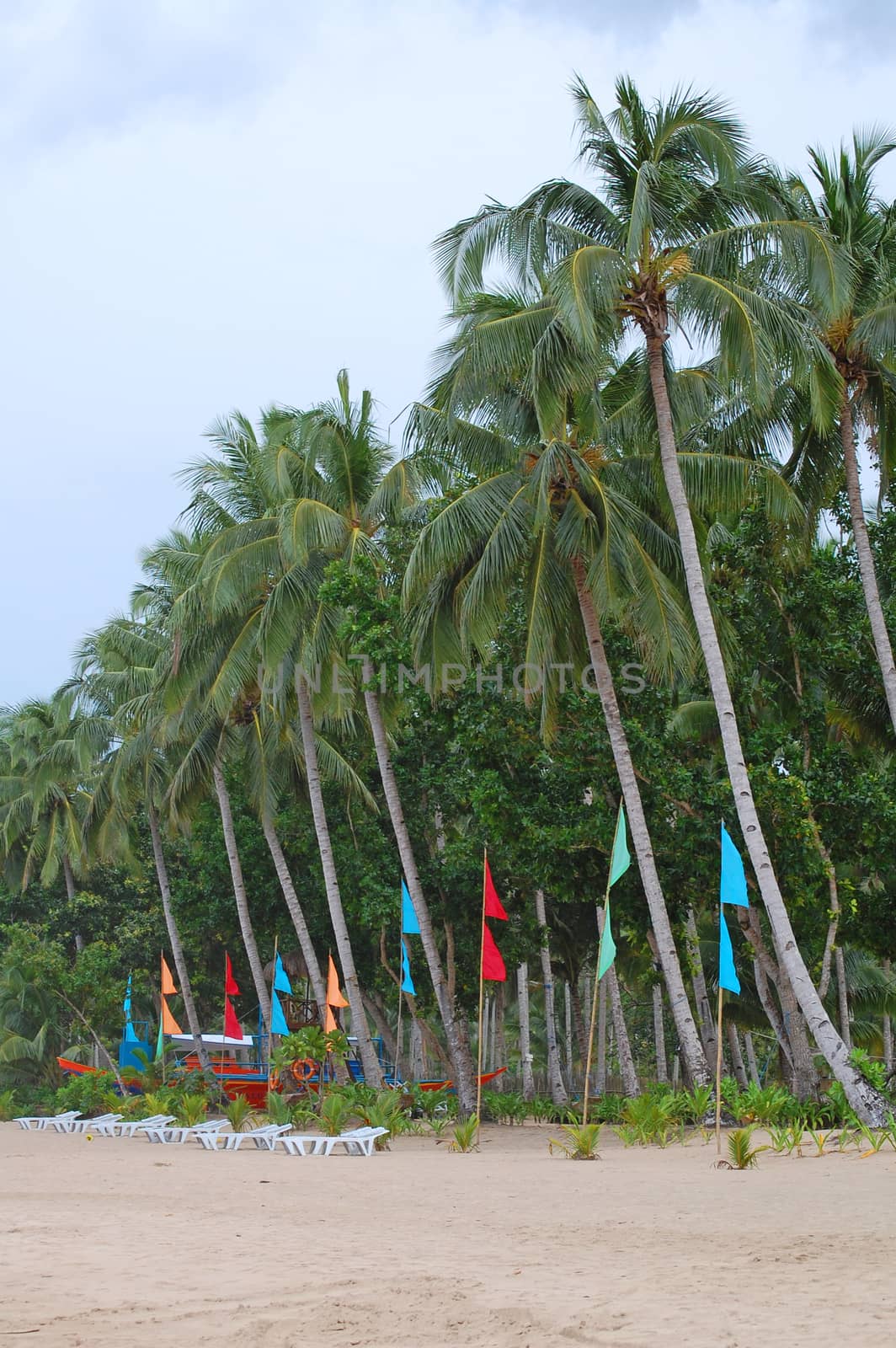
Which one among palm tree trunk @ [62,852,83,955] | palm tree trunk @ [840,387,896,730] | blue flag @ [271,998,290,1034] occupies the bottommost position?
blue flag @ [271,998,290,1034]

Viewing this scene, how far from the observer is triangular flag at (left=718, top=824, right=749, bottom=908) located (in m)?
14.1

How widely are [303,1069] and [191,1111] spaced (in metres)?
2.24

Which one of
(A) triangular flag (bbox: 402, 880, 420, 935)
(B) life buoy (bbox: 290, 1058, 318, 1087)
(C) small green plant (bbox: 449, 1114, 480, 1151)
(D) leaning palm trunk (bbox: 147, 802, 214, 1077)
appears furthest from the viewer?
(D) leaning palm trunk (bbox: 147, 802, 214, 1077)

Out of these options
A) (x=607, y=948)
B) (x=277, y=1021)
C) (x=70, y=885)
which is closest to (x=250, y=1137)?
(x=277, y=1021)

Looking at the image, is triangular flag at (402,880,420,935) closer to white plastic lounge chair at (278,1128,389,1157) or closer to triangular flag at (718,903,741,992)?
white plastic lounge chair at (278,1128,389,1157)

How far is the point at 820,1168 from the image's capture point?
1194 centimetres

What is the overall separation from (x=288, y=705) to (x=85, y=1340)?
65.2 ft

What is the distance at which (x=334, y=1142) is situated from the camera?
17031 mm

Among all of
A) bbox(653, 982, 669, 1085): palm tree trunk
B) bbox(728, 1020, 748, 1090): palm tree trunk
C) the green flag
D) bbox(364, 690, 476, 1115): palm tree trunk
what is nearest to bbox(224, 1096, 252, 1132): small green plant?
bbox(364, 690, 476, 1115): palm tree trunk

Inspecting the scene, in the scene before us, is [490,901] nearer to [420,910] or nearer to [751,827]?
[751,827]

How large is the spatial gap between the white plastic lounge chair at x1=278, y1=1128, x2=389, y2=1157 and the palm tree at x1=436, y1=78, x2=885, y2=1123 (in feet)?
20.2

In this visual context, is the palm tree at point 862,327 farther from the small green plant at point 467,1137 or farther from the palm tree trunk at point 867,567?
the small green plant at point 467,1137

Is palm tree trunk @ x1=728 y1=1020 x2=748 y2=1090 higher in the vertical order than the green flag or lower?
lower

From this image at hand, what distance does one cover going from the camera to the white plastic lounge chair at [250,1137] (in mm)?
18234
